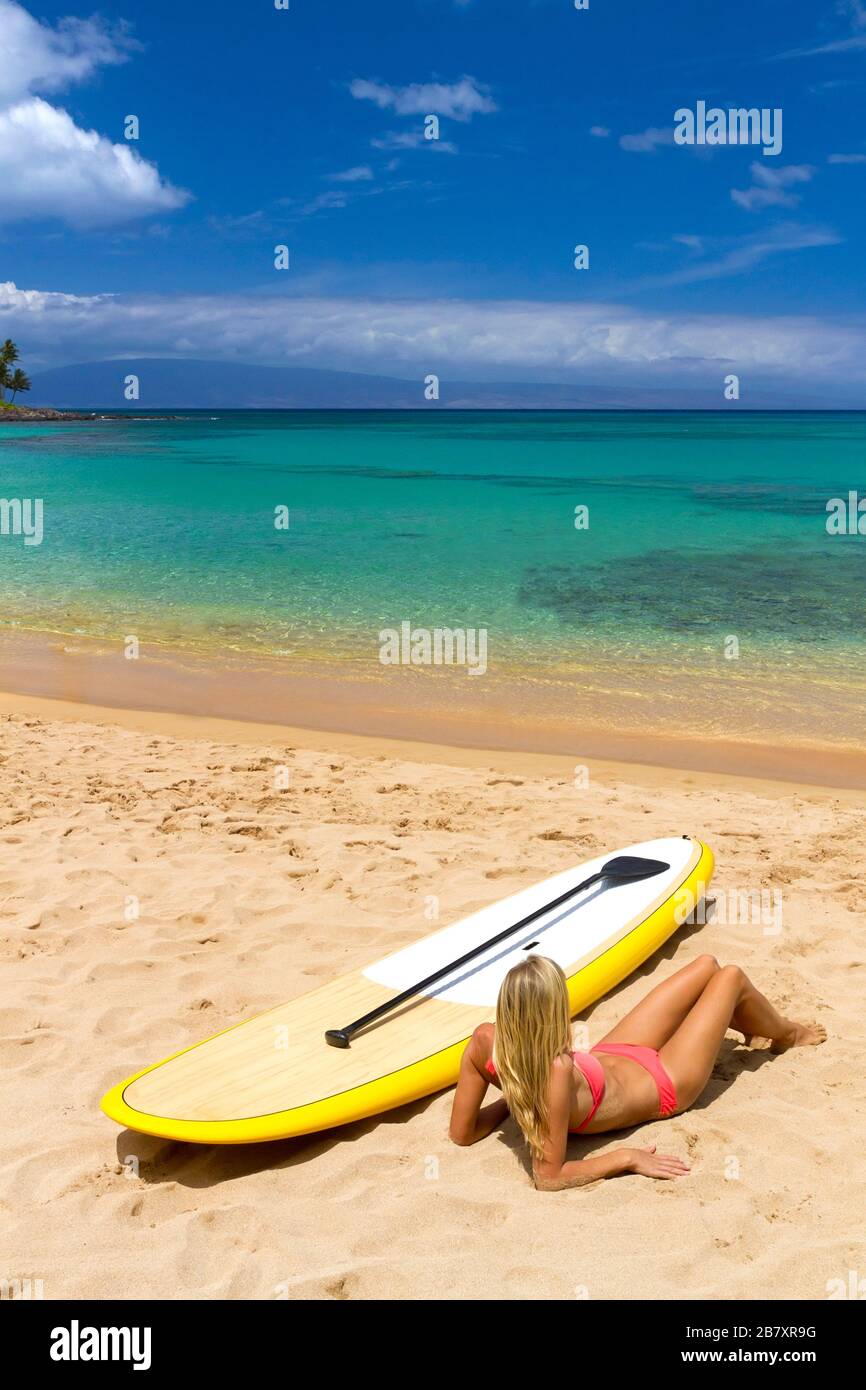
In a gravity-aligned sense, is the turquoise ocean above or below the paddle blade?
above

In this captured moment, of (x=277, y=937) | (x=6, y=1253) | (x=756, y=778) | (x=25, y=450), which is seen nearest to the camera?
(x=6, y=1253)

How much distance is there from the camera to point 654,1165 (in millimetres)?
3564

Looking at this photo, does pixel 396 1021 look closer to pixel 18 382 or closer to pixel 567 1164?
pixel 567 1164

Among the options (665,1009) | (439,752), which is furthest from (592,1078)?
(439,752)

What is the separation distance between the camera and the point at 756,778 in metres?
8.08

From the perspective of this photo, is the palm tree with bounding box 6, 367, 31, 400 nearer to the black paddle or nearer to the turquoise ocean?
the turquoise ocean

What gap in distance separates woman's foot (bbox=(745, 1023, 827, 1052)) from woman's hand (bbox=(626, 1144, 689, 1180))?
868 mm

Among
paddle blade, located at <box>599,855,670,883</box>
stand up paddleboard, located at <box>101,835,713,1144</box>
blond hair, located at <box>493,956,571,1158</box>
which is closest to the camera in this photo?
blond hair, located at <box>493,956,571,1158</box>

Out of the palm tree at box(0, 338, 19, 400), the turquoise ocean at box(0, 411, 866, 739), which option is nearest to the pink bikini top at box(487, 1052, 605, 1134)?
the turquoise ocean at box(0, 411, 866, 739)

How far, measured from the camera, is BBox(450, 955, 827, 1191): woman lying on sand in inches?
135
